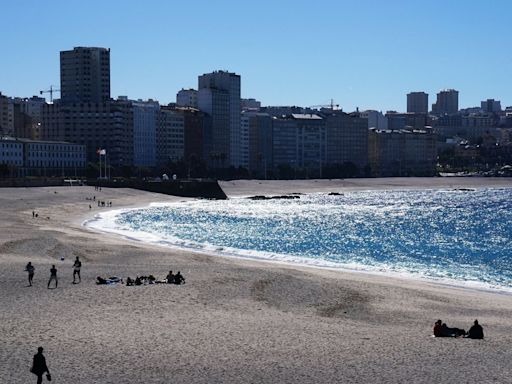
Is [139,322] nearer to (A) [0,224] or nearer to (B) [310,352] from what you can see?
(B) [310,352]

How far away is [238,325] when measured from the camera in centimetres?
2434

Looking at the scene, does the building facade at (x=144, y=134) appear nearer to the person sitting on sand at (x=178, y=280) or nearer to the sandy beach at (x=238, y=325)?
the sandy beach at (x=238, y=325)

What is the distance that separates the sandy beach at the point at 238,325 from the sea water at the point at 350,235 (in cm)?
652

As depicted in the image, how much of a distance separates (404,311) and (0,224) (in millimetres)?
37732

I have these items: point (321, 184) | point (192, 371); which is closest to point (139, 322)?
point (192, 371)

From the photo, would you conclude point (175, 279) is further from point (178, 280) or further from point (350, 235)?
point (350, 235)

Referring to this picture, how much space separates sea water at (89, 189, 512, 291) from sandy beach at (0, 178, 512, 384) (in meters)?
6.52

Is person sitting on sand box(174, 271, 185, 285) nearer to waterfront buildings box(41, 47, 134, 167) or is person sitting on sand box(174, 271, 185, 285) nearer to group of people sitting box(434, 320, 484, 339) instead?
group of people sitting box(434, 320, 484, 339)

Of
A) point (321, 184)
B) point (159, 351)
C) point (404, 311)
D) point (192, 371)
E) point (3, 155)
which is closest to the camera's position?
point (192, 371)

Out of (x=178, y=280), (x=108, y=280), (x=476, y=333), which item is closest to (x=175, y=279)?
(x=178, y=280)

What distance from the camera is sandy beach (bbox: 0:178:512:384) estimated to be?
19.1 m

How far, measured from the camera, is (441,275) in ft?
135

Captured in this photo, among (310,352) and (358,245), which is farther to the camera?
(358,245)

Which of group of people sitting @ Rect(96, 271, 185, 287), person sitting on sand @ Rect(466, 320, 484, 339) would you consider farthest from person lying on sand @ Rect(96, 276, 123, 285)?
person sitting on sand @ Rect(466, 320, 484, 339)
